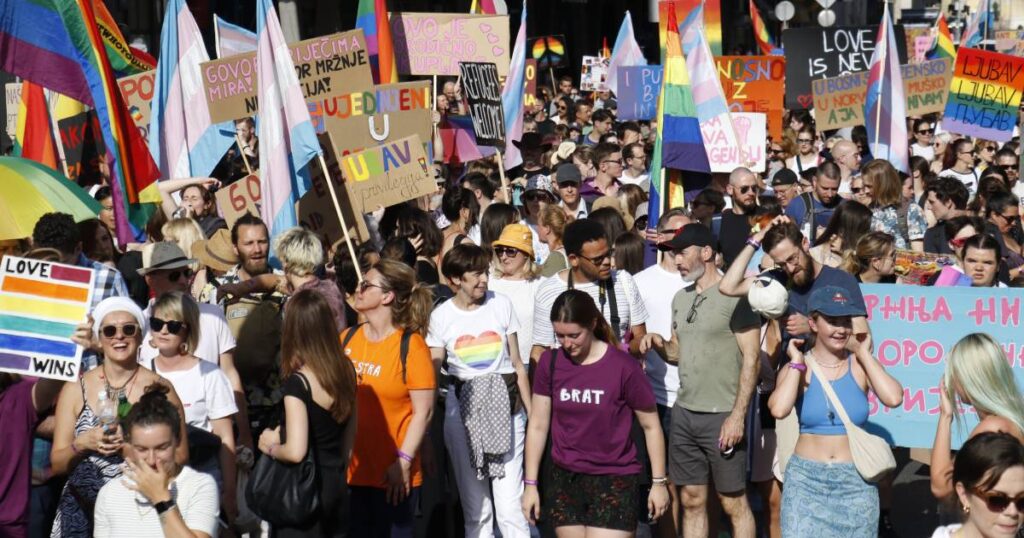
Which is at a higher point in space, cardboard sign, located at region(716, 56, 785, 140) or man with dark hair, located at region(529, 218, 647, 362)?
cardboard sign, located at region(716, 56, 785, 140)

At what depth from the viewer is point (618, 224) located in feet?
30.0

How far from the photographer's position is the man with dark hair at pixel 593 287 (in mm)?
7105

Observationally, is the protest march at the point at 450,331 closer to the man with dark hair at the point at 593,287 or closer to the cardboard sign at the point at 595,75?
the man with dark hair at the point at 593,287

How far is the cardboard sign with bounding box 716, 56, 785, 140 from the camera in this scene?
16.0 m

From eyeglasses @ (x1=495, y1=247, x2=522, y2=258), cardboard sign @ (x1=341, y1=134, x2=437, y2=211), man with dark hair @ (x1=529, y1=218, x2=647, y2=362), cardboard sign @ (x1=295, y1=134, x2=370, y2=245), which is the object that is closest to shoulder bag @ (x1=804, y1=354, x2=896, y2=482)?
man with dark hair @ (x1=529, y1=218, x2=647, y2=362)

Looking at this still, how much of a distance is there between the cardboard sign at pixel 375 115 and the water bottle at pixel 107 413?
444cm

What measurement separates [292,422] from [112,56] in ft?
25.8

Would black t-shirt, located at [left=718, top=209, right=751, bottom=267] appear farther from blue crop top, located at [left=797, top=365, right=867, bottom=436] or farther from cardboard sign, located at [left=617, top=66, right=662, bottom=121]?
cardboard sign, located at [left=617, top=66, right=662, bottom=121]

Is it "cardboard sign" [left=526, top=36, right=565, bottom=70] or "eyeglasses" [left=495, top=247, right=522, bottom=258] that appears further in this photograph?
"cardboard sign" [left=526, top=36, right=565, bottom=70]

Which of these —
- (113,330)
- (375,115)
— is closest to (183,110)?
(375,115)

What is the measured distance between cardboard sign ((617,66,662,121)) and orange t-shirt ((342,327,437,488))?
35.8 ft

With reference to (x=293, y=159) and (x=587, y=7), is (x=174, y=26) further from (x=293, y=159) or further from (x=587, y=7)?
(x=587, y=7)

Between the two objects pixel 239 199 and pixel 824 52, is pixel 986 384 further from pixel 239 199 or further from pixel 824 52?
pixel 824 52

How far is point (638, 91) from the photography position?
17109 millimetres
